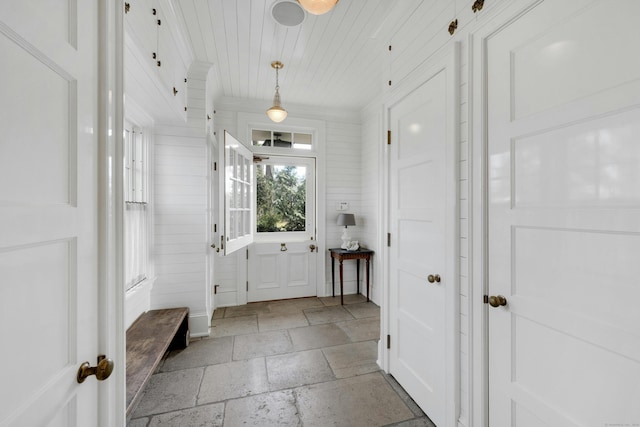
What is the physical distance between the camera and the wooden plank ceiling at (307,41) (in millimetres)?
1940

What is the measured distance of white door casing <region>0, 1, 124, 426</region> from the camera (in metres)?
0.58

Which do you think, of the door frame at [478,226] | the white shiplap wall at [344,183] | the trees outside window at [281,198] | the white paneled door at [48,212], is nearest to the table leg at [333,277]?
the white shiplap wall at [344,183]

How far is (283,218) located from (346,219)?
3.01 ft

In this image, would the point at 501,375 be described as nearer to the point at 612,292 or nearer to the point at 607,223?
the point at 612,292

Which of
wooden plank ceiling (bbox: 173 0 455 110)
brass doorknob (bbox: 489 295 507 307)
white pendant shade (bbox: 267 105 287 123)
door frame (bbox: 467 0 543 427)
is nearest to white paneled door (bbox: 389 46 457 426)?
door frame (bbox: 467 0 543 427)

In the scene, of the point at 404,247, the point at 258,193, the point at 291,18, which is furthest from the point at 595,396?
the point at 258,193

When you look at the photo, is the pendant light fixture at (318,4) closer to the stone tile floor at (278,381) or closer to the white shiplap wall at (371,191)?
the white shiplap wall at (371,191)

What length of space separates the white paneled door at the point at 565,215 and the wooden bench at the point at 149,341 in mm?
1909

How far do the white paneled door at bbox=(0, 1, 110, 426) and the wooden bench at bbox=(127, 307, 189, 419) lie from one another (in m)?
0.90

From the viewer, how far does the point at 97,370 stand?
2.67ft

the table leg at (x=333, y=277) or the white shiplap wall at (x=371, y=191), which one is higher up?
the white shiplap wall at (x=371, y=191)

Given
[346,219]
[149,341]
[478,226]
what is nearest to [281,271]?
[346,219]

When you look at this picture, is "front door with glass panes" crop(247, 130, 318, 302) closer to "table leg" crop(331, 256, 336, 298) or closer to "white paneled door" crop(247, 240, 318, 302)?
"white paneled door" crop(247, 240, 318, 302)

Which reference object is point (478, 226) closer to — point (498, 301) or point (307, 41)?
point (498, 301)
